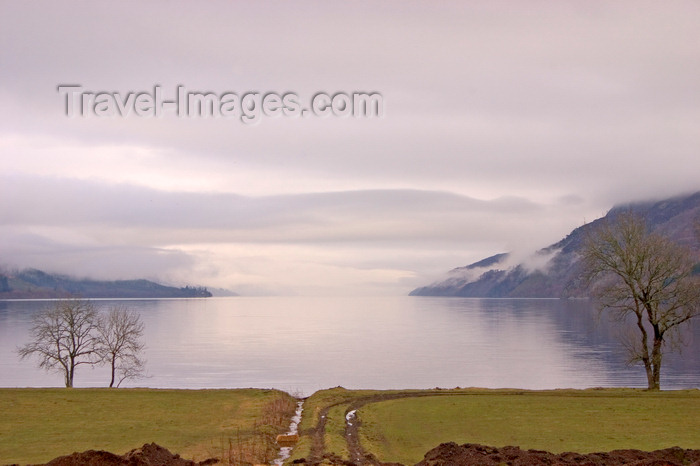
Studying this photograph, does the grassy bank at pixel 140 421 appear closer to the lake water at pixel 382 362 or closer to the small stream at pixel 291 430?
the small stream at pixel 291 430

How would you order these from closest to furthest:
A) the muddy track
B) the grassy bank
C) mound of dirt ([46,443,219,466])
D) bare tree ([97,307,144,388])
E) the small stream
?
mound of dirt ([46,443,219,466]), the muddy track, the small stream, the grassy bank, bare tree ([97,307,144,388])

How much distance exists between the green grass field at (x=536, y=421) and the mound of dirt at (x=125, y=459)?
9.02 meters

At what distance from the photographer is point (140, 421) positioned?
35.6 m

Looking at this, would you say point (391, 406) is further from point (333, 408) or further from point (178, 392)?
point (178, 392)

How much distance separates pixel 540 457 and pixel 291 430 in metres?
15.5

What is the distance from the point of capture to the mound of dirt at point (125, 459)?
19.7 metres

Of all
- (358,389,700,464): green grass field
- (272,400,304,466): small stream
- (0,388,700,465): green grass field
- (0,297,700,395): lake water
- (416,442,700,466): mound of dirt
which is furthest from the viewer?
(0,297,700,395): lake water

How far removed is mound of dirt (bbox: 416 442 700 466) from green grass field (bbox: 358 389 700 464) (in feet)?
12.3

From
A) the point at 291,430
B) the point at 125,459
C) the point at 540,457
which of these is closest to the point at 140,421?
the point at 291,430

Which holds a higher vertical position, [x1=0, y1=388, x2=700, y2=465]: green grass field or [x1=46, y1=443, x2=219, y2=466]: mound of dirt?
[x1=46, y1=443, x2=219, y2=466]: mound of dirt

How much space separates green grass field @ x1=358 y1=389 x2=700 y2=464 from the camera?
91.6ft

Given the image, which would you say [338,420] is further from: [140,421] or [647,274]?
[647,274]

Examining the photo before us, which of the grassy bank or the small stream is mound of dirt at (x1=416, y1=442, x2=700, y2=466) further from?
the grassy bank

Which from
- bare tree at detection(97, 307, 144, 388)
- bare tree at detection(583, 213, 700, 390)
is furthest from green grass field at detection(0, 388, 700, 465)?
bare tree at detection(97, 307, 144, 388)
